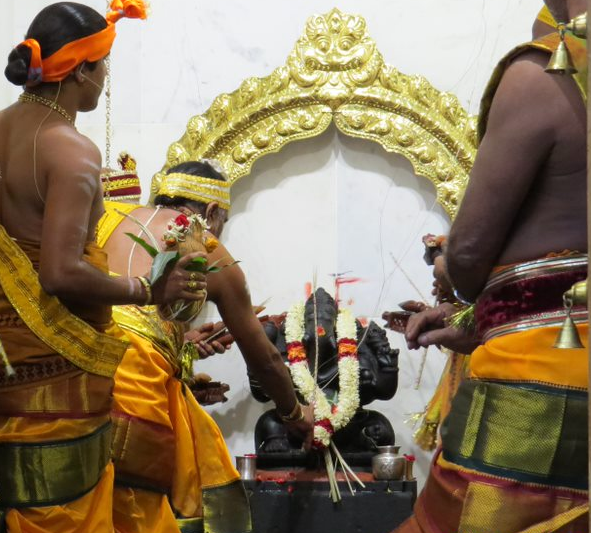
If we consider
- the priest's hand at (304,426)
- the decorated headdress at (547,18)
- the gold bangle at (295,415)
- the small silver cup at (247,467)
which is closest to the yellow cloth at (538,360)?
the decorated headdress at (547,18)

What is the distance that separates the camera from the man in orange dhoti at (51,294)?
9.69 feet

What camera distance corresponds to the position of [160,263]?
3.17m

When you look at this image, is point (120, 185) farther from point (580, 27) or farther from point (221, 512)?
point (580, 27)

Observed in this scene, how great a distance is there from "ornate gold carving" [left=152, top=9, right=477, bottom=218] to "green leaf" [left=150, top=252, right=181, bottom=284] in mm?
2707

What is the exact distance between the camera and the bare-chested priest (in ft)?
7.88

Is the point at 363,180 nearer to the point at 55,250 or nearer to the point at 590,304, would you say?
the point at 55,250

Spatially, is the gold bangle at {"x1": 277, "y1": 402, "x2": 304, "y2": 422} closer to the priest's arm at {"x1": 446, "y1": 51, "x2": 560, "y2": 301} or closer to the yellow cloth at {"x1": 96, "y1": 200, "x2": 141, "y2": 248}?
the yellow cloth at {"x1": 96, "y1": 200, "x2": 141, "y2": 248}

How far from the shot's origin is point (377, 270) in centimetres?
596

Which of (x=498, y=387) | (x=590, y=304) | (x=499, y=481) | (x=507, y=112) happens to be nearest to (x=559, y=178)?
(x=507, y=112)

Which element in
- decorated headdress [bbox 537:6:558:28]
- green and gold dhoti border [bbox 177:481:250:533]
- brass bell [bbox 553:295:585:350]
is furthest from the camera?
green and gold dhoti border [bbox 177:481:250:533]

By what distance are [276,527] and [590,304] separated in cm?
343

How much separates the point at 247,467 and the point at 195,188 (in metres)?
1.20

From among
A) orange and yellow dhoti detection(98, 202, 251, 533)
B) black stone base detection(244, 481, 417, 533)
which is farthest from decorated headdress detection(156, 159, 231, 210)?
black stone base detection(244, 481, 417, 533)

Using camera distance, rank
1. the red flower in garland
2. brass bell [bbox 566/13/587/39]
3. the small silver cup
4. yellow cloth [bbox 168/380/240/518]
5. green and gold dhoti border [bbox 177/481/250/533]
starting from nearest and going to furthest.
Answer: brass bell [bbox 566/13/587/39] → the red flower in garland → yellow cloth [bbox 168/380/240/518] → green and gold dhoti border [bbox 177/481/250/533] → the small silver cup
